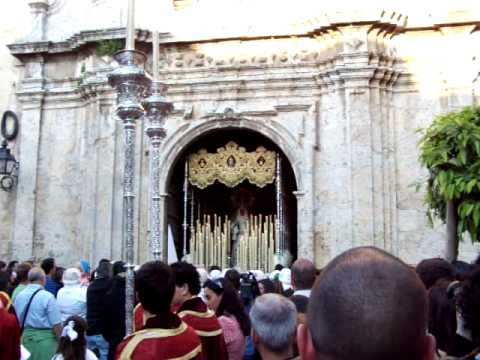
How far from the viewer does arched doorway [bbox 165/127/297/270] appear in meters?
14.3

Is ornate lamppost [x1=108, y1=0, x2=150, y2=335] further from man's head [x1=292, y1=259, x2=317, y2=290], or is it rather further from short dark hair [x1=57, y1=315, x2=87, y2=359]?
man's head [x1=292, y1=259, x2=317, y2=290]

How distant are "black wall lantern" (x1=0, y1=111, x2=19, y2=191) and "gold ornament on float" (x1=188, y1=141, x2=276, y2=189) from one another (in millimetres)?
3837

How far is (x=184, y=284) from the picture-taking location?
432 centimetres

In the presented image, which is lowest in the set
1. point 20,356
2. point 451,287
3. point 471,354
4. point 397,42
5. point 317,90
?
point 20,356

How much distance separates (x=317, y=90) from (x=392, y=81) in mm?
1488

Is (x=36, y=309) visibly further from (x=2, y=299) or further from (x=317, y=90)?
(x=317, y=90)

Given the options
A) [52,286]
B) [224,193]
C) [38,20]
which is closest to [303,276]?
[52,286]

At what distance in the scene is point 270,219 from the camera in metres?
15.1

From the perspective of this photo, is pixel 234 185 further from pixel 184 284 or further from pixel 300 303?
pixel 184 284

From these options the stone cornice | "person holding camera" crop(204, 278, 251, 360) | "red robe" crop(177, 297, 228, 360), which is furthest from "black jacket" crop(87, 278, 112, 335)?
the stone cornice

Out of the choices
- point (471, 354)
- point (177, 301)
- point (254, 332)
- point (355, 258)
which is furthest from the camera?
point (177, 301)

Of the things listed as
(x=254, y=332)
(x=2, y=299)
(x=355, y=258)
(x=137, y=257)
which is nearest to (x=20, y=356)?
(x=2, y=299)

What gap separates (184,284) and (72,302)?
119 inches

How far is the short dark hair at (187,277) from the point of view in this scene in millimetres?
4309
